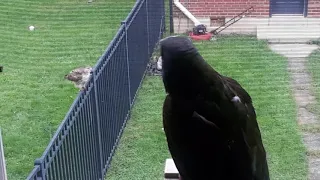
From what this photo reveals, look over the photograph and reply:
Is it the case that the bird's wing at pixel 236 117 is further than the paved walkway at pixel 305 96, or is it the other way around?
the paved walkway at pixel 305 96

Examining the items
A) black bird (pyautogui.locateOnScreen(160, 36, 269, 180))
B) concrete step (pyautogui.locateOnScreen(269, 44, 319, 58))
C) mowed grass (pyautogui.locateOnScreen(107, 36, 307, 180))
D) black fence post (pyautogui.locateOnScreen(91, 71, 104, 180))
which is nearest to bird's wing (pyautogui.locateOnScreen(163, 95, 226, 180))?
black bird (pyautogui.locateOnScreen(160, 36, 269, 180))

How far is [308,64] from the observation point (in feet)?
12.8

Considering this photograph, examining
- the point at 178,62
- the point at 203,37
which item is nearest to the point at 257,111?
the point at 203,37

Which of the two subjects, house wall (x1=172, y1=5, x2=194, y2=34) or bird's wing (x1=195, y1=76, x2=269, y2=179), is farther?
house wall (x1=172, y1=5, x2=194, y2=34)

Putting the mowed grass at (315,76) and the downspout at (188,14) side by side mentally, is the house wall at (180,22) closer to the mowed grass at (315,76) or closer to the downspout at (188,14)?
the downspout at (188,14)

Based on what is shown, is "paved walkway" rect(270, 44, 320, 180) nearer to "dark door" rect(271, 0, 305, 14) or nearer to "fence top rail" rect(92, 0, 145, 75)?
"dark door" rect(271, 0, 305, 14)

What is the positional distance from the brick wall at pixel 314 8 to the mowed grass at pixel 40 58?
5.16 feet

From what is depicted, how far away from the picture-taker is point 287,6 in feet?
13.8

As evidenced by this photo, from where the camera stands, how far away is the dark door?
4.14 meters

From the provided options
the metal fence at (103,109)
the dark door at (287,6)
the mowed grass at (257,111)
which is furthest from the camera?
the dark door at (287,6)

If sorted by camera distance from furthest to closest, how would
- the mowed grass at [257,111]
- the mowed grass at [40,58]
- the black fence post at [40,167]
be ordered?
the mowed grass at [40,58] → the mowed grass at [257,111] → the black fence post at [40,167]

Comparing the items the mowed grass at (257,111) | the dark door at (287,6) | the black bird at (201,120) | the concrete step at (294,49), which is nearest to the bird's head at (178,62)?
A: the black bird at (201,120)

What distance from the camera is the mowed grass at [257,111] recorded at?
2.88m

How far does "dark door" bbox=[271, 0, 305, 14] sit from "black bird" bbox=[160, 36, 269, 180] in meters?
3.38
